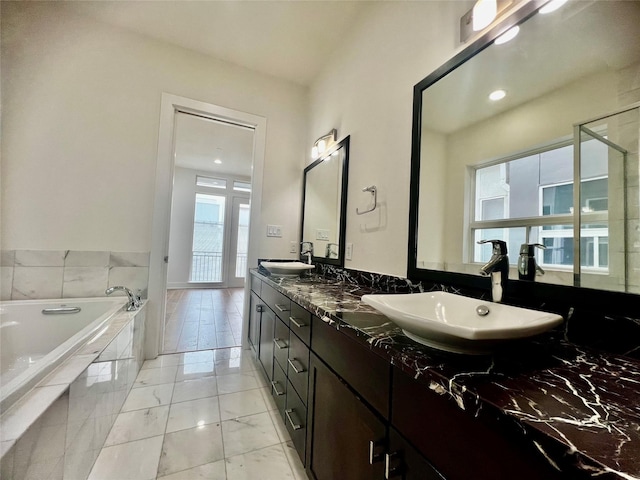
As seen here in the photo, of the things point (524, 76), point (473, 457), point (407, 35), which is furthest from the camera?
point (407, 35)

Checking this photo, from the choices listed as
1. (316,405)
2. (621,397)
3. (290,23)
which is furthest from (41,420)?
(290,23)

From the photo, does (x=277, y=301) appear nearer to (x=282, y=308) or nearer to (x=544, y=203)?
(x=282, y=308)

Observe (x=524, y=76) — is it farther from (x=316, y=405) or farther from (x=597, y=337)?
(x=316, y=405)

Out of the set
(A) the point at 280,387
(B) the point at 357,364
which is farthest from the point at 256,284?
(B) the point at 357,364

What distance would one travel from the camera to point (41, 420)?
73 centimetres

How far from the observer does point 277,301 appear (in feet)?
5.05

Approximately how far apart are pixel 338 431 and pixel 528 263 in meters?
0.82

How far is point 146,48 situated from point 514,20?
8.75ft

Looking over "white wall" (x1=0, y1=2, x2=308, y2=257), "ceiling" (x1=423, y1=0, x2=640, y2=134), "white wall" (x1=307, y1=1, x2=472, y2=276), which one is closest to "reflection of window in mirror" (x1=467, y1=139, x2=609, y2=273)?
"ceiling" (x1=423, y1=0, x2=640, y2=134)

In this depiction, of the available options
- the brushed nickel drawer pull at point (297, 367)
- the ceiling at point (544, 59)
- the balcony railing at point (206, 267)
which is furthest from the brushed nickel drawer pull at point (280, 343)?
the balcony railing at point (206, 267)

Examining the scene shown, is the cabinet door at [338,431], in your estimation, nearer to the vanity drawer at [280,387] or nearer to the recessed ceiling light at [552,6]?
the vanity drawer at [280,387]

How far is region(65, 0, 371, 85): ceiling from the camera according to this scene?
1893mm

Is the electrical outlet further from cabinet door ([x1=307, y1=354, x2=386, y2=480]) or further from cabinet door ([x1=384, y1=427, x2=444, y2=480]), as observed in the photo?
cabinet door ([x1=384, y1=427, x2=444, y2=480])

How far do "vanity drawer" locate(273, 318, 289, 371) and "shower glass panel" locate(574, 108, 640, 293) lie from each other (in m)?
1.17
